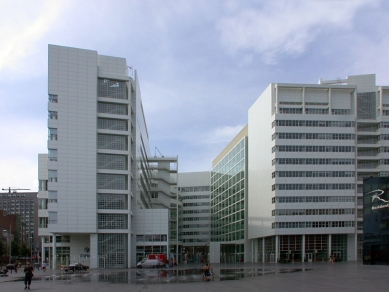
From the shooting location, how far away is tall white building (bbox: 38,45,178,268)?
75.7 meters

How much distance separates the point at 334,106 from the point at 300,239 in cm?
2797

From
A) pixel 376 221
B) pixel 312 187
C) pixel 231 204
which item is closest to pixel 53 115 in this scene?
pixel 376 221

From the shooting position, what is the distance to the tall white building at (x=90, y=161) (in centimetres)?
7569

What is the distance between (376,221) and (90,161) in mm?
43374

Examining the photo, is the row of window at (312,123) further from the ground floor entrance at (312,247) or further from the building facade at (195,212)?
the building facade at (195,212)

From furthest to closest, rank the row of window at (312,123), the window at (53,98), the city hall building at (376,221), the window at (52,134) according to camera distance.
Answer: the row of window at (312,123)
the window at (53,98)
the window at (52,134)
the city hall building at (376,221)

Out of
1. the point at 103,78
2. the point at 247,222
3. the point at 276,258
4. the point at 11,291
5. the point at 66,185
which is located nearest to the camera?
the point at 11,291

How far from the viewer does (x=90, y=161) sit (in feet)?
252

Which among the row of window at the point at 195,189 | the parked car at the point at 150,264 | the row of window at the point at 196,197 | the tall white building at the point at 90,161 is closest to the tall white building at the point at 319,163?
the parked car at the point at 150,264

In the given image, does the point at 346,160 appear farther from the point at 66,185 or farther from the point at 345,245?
the point at 66,185

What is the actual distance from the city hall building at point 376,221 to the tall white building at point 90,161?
3796cm

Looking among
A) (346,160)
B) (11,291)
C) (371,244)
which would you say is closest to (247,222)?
(346,160)

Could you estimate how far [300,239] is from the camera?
9688 centimetres

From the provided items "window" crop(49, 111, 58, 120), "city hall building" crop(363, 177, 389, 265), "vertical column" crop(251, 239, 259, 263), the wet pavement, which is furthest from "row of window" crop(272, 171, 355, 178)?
the wet pavement
